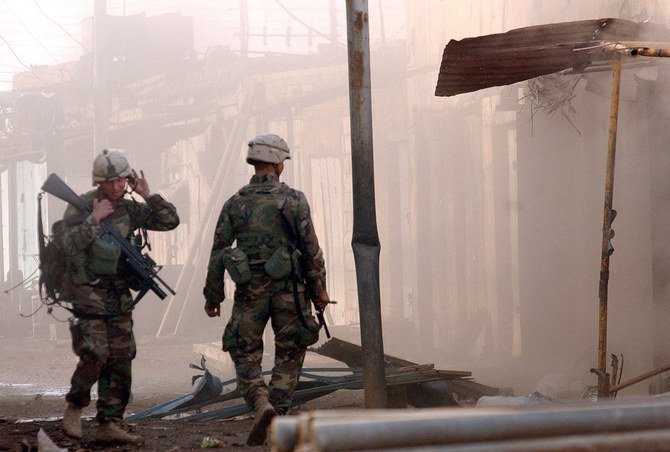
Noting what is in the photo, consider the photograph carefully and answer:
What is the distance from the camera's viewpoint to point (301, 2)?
35.5 metres

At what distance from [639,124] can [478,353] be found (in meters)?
4.56

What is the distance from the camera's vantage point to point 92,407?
903cm

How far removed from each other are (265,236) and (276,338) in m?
0.56

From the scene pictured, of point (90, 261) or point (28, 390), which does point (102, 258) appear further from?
point (28, 390)

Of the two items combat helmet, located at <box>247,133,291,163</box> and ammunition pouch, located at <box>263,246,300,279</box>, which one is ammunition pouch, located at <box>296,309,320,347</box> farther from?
combat helmet, located at <box>247,133,291,163</box>

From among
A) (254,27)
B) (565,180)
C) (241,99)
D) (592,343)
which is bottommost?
(592,343)

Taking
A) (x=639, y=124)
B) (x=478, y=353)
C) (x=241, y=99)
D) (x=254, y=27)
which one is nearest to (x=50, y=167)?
(x=241, y=99)

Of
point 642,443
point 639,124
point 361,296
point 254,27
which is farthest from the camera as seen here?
point 254,27

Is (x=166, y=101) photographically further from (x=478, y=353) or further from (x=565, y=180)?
(x=565, y=180)

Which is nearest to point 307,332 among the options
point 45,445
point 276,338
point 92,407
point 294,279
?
point 276,338

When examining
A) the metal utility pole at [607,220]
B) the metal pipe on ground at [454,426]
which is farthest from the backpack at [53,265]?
the metal pipe on ground at [454,426]

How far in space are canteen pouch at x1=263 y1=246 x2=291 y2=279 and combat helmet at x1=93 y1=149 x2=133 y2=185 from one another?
37.1 inches

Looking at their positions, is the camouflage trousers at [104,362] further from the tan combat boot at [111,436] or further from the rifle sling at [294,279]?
the rifle sling at [294,279]

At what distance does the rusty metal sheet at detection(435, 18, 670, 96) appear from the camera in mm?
6005
